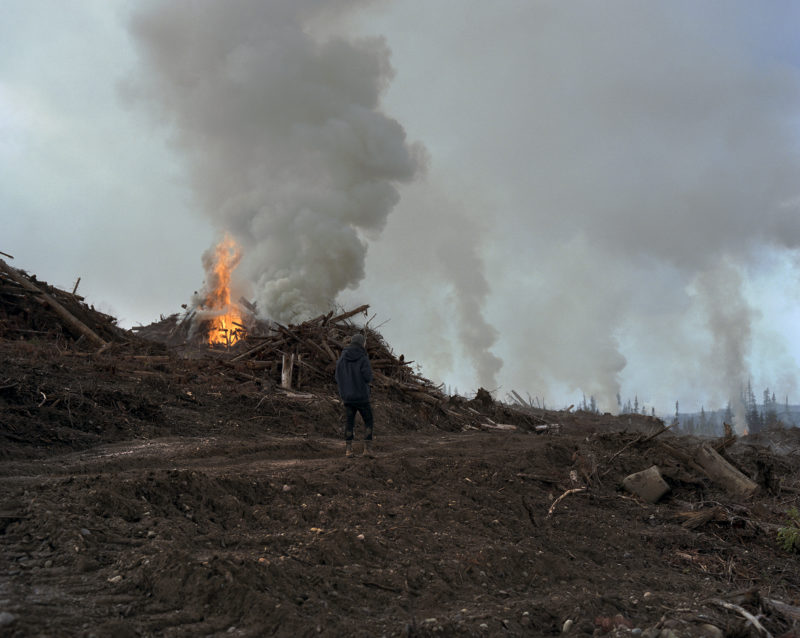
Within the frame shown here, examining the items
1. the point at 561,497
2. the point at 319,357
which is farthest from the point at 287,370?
the point at 561,497

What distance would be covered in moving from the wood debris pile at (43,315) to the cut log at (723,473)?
1626 cm

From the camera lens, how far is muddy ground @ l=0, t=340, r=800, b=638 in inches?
154

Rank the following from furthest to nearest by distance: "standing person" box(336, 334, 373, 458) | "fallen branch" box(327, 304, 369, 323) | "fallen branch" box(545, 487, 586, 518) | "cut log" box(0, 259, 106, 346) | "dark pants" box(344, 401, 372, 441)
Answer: "fallen branch" box(327, 304, 369, 323), "cut log" box(0, 259, 106, 346), "dark pants" box(344, 401, 372, 441), "standing person" box(336, 334, 373, 458), "fallen branch" box(545, 487, 586, 518)

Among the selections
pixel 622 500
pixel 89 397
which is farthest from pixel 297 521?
pixel 89 397

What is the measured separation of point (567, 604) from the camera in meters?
4.43

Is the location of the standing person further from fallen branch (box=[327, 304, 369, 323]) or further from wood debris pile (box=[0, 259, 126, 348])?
wood debris pile (box=[0, 259, 126, 348])

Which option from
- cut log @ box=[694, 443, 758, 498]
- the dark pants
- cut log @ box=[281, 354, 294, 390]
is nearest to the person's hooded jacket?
the dark pants

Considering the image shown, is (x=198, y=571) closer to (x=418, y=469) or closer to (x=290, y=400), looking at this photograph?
(x=418, y=469)

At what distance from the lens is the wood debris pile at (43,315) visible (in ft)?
56.9

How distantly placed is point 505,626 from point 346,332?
54.6 ft

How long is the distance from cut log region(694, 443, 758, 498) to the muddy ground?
37 centimetres

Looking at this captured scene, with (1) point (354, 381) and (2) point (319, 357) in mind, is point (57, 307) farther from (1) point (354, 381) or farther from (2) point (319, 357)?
(1) point (354, 381)

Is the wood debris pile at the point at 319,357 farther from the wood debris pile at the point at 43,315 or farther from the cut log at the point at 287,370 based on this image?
the wood debris pile at the point at 43,315

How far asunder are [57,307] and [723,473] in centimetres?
1937
